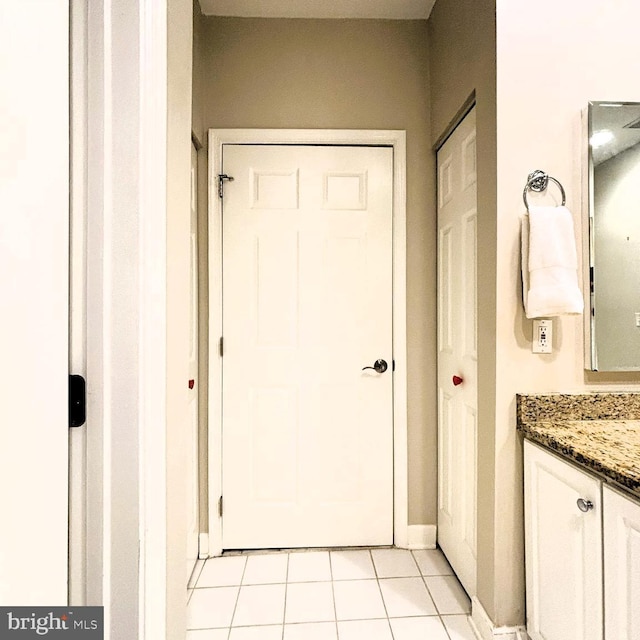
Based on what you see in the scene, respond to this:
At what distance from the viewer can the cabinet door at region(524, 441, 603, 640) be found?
1172mm

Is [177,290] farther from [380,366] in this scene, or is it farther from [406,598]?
[406,598]

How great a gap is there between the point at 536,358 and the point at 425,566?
3.99ft

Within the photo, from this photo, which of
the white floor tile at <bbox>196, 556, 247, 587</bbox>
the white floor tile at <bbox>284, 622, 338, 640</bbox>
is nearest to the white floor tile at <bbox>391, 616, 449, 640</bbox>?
the white floor tile at <bbox>284, 622, 338, 640</bbox>

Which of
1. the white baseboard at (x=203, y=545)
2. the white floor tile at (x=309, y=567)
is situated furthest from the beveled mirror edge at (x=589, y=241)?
the white baseboard at (x=203, y=545)

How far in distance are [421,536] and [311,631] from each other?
822 millimetres

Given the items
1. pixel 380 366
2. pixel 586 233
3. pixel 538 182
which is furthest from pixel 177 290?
pixel 380 366

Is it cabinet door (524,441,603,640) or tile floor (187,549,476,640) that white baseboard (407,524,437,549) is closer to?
tile floor (187,549,476,640)

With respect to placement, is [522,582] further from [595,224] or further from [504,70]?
[504,70]

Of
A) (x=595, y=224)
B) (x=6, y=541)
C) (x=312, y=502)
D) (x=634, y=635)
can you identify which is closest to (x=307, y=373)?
(x=312, y=502)

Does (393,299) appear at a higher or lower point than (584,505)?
higher

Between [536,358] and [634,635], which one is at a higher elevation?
[536,358]

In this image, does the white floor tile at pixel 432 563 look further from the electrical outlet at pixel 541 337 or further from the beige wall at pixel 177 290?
the beige wall at pixel 177 290

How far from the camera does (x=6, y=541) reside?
57 cm

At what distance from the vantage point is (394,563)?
2.18 meters
